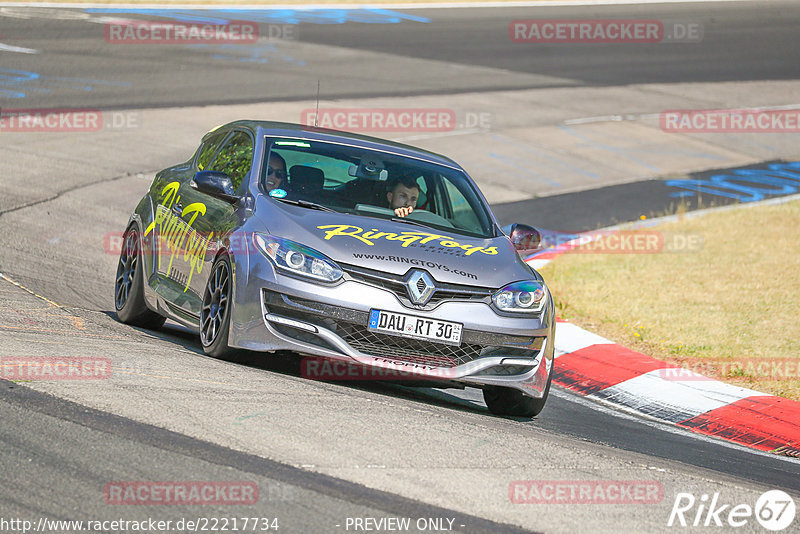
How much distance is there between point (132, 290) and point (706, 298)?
5.91 metres

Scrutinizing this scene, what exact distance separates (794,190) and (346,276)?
13.9m

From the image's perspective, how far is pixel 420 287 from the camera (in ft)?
22.6

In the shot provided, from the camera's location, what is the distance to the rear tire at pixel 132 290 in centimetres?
887

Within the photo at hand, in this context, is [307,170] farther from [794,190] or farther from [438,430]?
[794,190]

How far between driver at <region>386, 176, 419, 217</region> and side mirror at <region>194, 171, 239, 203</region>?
3.56 feet

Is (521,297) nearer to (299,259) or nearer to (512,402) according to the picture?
(512,402)

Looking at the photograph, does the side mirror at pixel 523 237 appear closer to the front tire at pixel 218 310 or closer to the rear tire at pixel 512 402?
the rear tire at pixel 512 402

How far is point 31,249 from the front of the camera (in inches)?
444

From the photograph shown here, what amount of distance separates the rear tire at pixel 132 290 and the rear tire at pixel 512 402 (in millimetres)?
2743

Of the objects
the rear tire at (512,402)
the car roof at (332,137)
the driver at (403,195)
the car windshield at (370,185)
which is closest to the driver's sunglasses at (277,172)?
the car windshield at (370,185)

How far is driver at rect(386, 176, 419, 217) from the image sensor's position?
8.06m

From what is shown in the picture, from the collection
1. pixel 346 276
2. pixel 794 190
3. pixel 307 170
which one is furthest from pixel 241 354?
pixel 794 190

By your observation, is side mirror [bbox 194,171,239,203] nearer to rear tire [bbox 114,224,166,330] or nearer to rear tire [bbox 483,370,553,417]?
rear tire [bbox 114,224,166,330]

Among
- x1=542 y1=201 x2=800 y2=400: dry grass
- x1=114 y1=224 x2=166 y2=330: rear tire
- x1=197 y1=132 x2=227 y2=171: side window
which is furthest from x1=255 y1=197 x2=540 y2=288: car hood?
x1=542 y1=201 x2=800 y2=400: dry grass
